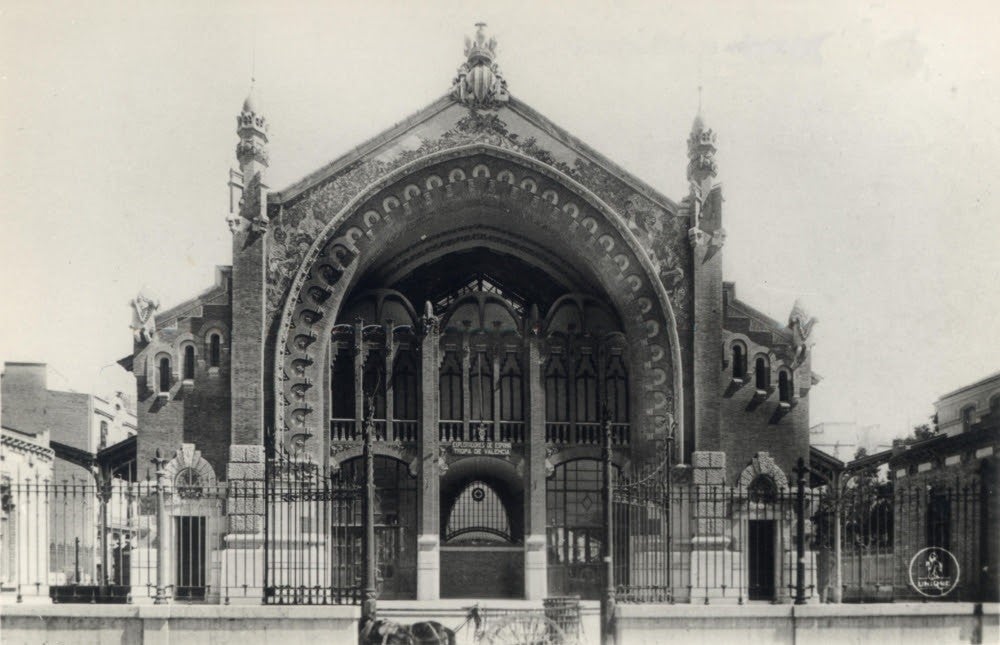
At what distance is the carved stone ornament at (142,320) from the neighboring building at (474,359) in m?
0.06

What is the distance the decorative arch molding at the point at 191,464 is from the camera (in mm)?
29500

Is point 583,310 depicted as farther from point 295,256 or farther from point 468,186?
point 295,256

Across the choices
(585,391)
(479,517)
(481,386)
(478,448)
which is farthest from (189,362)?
(585,391)

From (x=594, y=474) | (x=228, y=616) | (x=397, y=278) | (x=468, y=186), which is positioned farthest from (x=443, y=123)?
(x=228, y=616)

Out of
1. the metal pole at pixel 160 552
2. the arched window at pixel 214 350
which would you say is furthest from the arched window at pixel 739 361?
the metal pole at pixel 160 552

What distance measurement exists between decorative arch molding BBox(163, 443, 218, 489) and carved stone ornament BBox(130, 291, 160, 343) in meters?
2.97

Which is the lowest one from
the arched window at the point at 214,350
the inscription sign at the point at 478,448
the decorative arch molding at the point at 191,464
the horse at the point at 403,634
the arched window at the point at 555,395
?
the horse at the point at 403,634

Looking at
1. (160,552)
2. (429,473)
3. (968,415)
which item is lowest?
(160,552)

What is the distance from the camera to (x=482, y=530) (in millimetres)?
34438

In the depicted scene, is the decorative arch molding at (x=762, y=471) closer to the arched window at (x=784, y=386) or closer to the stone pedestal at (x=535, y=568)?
the arched window at (x=784, y=386)

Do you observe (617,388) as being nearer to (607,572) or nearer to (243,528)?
(243,528)

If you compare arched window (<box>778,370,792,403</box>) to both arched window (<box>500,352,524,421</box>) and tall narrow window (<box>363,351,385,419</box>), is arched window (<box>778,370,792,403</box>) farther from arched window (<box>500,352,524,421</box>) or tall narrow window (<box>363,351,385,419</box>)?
tall narrow window (<box>363,351,385,419</box>)

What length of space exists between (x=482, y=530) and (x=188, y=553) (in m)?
8.64

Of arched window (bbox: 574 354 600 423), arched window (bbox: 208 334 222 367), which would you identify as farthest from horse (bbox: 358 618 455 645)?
arched window (bbox: 574 354 600 423)
